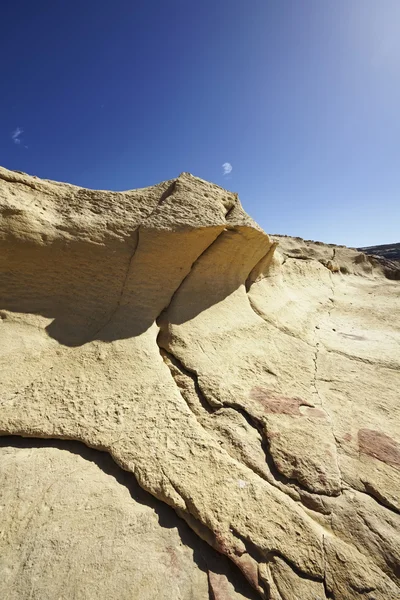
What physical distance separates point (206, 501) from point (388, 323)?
4011 millimetres

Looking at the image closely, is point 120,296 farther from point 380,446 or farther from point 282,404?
point 380,446

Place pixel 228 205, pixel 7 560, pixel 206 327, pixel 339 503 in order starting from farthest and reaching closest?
pixel 228 205 < pixel 206 327 < pixel 339 503 < pixel 7 560

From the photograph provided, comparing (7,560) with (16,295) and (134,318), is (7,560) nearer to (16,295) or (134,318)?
(134,318)

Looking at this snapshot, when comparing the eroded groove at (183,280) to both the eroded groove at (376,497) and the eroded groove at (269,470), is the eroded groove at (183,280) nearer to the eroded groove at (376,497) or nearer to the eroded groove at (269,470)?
the eroded groove at (269,470)

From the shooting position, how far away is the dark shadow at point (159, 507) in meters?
1.20

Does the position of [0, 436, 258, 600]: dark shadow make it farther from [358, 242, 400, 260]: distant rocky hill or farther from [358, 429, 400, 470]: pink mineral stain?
[358, 242, 400, 260]: distant rocky hill

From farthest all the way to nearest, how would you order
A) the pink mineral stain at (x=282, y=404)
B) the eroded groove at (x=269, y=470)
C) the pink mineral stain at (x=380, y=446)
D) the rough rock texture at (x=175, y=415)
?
the pink mineral stain at (x=282, y=404) → the pink mineral stain at (x=380, y=446) → the eroded groove at (x=269, y=470) → the rough rock texture at (x=175, y=415)

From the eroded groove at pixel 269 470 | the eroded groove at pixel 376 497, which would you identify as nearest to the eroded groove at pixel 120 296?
the eroded groove at pixel 269 470

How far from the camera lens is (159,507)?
1367mm

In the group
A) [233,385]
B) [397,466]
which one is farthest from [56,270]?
[397,466]

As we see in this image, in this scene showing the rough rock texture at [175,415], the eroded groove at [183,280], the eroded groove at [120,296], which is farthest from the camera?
the eroded groove at [183,280]

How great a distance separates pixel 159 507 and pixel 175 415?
0.48m

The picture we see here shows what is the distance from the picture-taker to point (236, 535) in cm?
127

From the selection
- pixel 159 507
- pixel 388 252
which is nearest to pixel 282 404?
pixel 159 507
